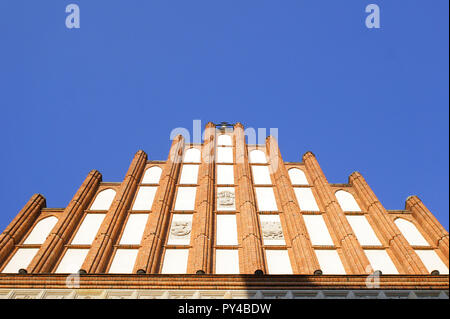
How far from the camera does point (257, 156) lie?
17.6 meters

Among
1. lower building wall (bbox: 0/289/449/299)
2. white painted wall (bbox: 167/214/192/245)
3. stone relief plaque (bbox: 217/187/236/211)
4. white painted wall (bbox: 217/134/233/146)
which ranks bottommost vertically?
lower building wall (bbox: 0/289/449/299)

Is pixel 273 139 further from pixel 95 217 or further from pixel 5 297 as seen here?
pixel 5 297

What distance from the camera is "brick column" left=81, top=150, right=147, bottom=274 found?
34.2 ft

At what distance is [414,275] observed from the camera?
31.2 ft

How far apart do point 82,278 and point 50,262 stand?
183 centimetres

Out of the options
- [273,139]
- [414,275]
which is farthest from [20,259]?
[273,139]

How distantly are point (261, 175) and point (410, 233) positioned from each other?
5420 millimetres

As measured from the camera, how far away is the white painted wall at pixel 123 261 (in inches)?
413

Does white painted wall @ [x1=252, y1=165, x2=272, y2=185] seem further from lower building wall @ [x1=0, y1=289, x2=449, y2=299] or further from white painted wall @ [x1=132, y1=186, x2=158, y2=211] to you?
lower building wall @ [x1=0, y1=289, x2=449, y2=299]

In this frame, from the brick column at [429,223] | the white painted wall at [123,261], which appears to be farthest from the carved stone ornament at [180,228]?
the brick column at [429,223]

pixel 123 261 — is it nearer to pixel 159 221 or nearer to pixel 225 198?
pixel 159 221

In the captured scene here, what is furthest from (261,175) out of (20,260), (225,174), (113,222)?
(20,260)

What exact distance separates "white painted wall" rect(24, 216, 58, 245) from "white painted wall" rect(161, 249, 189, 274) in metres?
3.69

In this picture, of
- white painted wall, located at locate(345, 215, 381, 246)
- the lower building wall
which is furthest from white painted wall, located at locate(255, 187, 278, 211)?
the lower building wall
